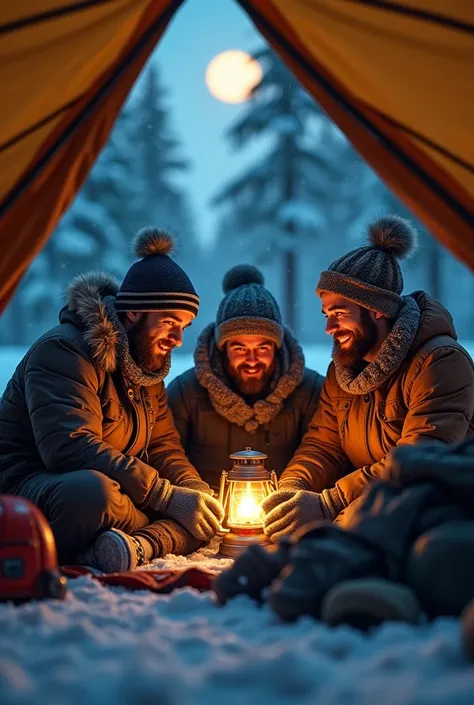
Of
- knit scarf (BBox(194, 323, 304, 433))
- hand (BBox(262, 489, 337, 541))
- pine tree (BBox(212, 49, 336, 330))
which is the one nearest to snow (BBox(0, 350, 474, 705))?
hand (BBox(262, 489, 337, 541))

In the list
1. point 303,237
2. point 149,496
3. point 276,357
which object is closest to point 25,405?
point 149,496

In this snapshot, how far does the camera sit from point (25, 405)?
148 inches

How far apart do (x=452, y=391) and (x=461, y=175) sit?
3.20 feet

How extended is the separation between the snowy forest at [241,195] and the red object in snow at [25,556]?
814 cm

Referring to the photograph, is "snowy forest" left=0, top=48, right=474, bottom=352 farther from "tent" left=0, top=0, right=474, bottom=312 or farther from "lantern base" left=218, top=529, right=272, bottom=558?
"lantern base" left=218, top=529, right=272, bottom=558

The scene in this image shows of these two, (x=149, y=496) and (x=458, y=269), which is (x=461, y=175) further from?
(x=458, y=269)

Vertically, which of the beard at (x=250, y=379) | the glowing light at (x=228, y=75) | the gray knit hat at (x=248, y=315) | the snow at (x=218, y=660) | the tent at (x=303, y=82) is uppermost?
the glowing light at (x=228, y=75)

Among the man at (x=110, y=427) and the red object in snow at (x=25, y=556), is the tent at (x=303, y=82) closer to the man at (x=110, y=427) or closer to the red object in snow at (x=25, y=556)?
the man at (x=110, y=427)

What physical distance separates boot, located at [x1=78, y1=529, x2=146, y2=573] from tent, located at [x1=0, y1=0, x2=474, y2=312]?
115 cm

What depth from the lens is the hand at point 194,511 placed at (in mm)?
3756

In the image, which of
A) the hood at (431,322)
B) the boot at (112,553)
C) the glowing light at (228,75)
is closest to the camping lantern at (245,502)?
the boot at (112,553)

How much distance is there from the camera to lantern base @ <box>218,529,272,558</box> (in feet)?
12.1

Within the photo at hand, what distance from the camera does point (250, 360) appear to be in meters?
4.32

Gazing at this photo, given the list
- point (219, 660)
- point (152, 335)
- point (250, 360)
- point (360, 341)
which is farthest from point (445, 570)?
point (250, 360)
